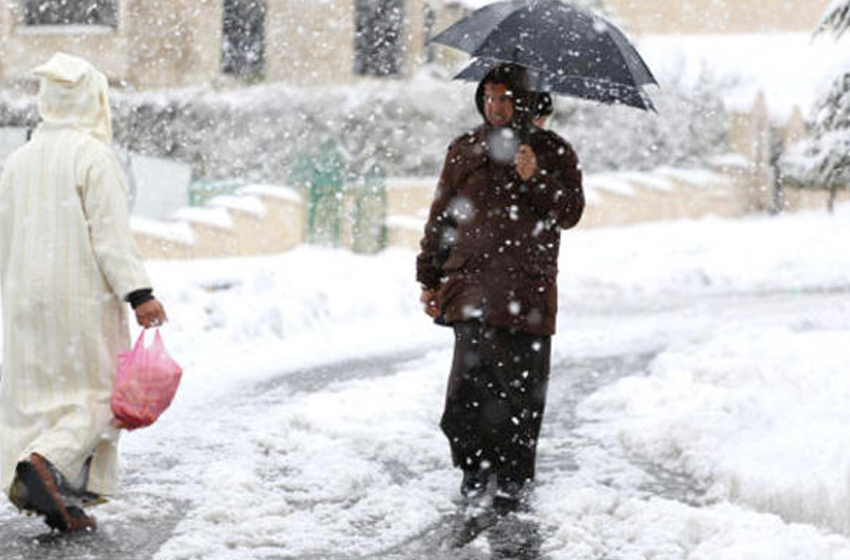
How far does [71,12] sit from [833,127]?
1987 cm

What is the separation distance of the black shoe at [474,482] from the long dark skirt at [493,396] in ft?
0.09

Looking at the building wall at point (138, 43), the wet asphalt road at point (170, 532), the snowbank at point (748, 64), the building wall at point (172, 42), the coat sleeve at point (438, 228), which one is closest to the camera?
the wet asphalt road at point (170, 532)

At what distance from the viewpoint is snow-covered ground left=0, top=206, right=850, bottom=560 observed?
5.61 m

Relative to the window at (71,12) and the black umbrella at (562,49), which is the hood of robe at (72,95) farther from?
the window at (71,12)

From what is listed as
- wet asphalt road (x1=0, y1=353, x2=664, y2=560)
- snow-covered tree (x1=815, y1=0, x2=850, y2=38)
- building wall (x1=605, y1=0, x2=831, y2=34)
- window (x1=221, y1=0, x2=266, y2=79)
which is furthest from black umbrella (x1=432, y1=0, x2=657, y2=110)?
building wall (x1=605, y1=0, x2=831, y2=34)

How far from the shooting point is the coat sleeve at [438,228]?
6559 millimetres

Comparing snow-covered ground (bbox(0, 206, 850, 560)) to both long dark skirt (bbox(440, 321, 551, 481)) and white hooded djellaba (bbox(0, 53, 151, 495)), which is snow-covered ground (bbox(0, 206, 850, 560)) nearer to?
long dark skirt (bbox(440, 321, 551, 481))

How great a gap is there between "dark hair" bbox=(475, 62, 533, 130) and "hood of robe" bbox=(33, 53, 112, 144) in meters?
1.61

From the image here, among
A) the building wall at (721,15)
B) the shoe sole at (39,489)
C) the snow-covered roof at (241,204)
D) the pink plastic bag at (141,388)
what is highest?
the building wall at (721,15)

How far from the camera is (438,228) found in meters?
6.64

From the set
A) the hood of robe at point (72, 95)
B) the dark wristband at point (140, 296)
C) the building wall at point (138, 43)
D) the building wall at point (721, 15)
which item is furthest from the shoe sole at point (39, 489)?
the building wall at point (721, 15)

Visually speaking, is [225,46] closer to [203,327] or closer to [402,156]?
[402,156]

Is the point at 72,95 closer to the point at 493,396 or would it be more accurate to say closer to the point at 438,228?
the point at 438,228

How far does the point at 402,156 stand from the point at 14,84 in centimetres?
656
